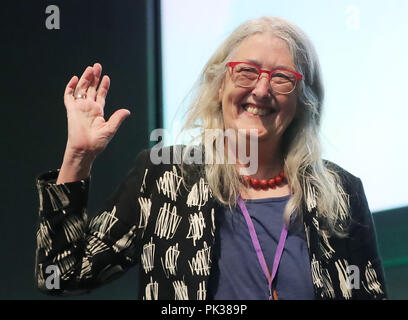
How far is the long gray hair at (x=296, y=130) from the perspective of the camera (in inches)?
56.6

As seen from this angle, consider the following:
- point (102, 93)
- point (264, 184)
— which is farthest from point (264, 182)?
point (102, 93)

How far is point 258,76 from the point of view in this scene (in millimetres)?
1450

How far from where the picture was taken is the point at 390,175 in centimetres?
203

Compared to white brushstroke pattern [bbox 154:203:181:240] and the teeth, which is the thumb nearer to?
white brushstroke pattern [bbox 154:203:181:240]

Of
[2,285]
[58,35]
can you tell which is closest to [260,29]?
[58,35]

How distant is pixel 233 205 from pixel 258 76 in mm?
326

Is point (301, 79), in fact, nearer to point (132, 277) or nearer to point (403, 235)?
point (403, 235)

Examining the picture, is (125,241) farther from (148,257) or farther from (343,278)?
(343,278)

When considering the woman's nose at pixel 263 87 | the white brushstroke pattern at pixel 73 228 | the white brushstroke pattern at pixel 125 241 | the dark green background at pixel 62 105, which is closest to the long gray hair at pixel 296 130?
the woman's nose at pixel 263 87

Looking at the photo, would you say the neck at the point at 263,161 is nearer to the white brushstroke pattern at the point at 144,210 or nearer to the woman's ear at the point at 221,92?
the woman's ear at the point at 221,92

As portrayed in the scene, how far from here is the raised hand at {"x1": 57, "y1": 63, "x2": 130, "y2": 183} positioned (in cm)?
126

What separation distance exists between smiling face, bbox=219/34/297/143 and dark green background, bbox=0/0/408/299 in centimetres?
82

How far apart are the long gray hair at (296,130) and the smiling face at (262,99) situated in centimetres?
3
